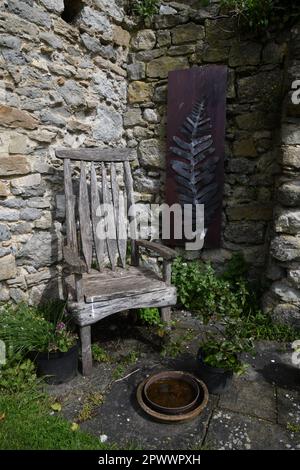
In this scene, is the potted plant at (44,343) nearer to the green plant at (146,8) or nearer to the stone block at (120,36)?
the stone block at (120,36)

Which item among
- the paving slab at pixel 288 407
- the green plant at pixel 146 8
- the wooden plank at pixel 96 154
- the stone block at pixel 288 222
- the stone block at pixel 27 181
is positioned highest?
the green plant at pixel 146 8

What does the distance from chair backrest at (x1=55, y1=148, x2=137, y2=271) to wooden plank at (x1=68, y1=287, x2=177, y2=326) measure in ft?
1.42

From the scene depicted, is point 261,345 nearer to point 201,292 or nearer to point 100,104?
point 201,292

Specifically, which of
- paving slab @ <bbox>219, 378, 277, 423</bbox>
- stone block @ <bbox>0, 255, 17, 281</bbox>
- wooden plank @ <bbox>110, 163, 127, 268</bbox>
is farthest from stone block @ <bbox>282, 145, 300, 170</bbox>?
stone block @ <bbox>0, 255, 17, 281</bbox>

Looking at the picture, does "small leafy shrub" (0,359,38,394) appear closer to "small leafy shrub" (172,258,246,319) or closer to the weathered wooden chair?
the weathered wooden chair

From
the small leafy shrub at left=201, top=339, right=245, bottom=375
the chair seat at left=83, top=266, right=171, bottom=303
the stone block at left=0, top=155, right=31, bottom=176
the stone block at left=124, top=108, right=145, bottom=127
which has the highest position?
the stone block at left=124, top=108, right=145, bottom=127

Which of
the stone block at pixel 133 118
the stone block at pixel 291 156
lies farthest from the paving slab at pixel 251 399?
the stone block at pixel 133 118

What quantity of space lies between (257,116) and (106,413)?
8.45 ft

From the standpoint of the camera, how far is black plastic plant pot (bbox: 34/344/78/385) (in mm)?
2129

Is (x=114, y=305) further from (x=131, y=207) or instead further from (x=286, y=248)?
(x=286, y=248)

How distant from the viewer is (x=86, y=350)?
2.26 meters

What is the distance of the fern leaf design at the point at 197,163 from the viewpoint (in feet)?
9.96

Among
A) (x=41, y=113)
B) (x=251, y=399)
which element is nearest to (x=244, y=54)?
(x=41, y=113)

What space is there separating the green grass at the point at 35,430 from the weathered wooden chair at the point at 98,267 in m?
0.43
